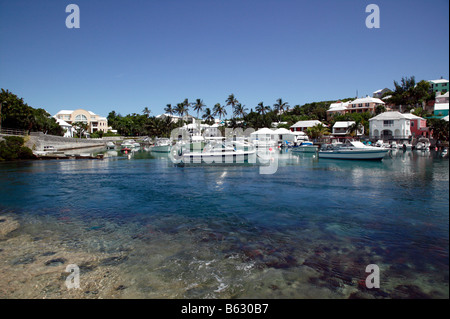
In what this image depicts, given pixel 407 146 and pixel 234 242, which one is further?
pixel 407 146

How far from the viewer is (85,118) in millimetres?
108062

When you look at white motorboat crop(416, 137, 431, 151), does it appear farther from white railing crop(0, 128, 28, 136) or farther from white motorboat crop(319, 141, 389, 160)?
white railing crop(0, 128, 28, 136)

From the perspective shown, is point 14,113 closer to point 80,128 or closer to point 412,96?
point 80,128

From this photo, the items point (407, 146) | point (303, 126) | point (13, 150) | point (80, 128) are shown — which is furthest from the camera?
point (80, 128)

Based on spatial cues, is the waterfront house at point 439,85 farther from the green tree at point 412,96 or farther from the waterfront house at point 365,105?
the waterfront house at point 365,105

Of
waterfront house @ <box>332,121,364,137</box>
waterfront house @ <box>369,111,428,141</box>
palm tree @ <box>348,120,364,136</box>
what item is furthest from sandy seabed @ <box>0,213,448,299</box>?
waterfront house @ <box>332,121,364,137</box>

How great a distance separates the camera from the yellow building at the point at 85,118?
10756 centimetres

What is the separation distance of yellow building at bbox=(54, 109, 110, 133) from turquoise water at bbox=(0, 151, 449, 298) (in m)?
103

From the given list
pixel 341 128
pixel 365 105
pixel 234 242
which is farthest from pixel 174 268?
pixel 365 105

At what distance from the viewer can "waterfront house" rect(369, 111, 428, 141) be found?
2467 inches

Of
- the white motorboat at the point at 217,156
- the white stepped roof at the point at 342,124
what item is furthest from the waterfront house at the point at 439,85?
the white motorboat at the point at 217,156

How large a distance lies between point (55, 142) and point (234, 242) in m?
55.3
